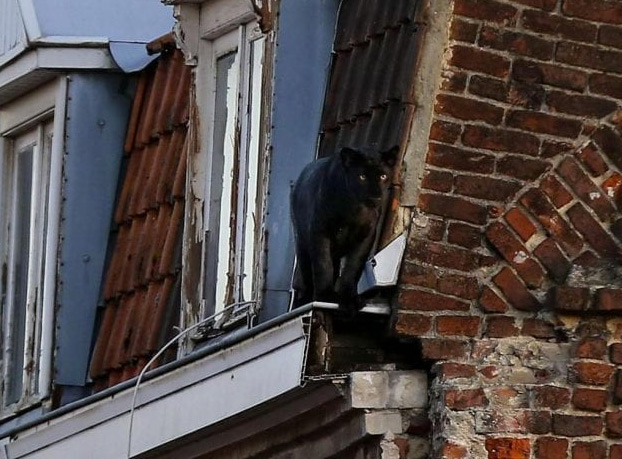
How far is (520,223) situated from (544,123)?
372mm

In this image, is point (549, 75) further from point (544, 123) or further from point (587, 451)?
point (587, 451)

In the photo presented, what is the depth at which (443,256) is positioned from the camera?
787 cm

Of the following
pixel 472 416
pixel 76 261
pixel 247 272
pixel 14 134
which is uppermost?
pixel 14 134

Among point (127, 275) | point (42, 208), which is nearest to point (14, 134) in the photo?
point (42, 208)

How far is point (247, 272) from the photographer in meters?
9.22

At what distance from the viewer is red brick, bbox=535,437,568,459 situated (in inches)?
305

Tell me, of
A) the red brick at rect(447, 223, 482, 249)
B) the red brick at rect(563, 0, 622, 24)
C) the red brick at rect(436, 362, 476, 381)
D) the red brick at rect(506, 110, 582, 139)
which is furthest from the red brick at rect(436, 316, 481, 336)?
the red brick at rect(563, 0, 622, 24)

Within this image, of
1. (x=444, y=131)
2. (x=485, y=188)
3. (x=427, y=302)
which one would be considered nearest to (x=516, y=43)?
(x=444, y=131)

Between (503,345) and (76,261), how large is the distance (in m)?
3.51

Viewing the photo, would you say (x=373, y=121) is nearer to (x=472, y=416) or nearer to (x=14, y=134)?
(x=472, y=416)

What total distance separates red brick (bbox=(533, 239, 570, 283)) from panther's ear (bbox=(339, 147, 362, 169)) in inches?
28.7

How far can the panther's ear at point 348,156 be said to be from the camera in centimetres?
778

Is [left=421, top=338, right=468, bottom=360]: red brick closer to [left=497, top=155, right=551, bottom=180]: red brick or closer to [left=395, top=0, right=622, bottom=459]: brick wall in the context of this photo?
[left=395, top=0, right=622, bottom=459]: brick wall

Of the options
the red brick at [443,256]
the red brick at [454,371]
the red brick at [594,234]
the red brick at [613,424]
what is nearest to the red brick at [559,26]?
the red brick at [594,234]
